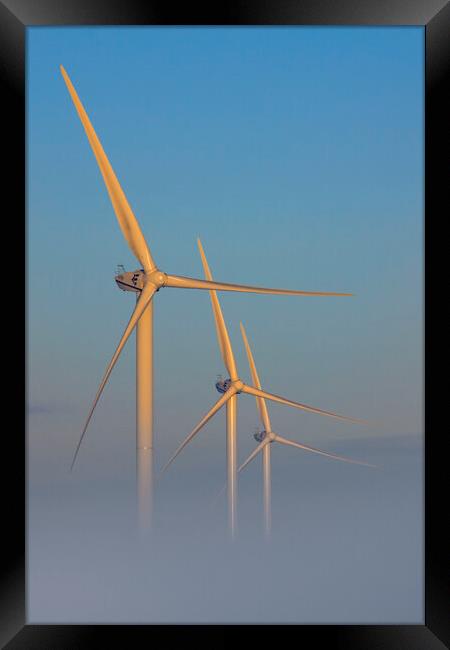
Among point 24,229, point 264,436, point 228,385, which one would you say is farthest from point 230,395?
point 24,229

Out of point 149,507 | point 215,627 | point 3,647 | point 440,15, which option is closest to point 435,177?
point 440,15

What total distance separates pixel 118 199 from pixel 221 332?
703cm

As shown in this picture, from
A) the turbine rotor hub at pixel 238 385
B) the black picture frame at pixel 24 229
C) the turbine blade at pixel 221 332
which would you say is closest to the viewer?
the black picture frame at pixel 24 229

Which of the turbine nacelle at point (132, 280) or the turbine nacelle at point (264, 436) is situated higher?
the turbine nacelle at point (132, 280)

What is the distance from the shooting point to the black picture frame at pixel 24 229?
7402mm

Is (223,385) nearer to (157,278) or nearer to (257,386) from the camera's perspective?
(257,386)

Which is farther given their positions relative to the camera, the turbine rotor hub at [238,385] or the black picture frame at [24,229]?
the turbine rotor hub at [238,385]

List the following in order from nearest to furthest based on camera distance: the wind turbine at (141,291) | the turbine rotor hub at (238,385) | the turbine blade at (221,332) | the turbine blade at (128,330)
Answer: the turbine blade at (128,330) → the wind turbine at (141,291) → the turbine blade at (221,332) → the turbine rotor hub at (238,385)

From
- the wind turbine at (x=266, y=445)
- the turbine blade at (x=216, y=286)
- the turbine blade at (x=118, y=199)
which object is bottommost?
the wind turbine at (x=266, y=445)

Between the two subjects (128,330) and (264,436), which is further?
(264,436)

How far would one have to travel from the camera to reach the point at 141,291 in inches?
619

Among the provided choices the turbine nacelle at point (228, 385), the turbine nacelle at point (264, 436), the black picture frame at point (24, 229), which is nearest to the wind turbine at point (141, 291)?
the black picture frame at point (24, 229)

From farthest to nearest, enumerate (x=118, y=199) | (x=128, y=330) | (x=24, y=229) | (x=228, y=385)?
(x=228, y=385)
(x=118, y=199)
(x=128, y=330)
(x=24, y=229)

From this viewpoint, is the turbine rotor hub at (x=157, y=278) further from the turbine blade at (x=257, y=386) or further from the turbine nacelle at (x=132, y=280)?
the turbine blade at (x=257, y=386)
